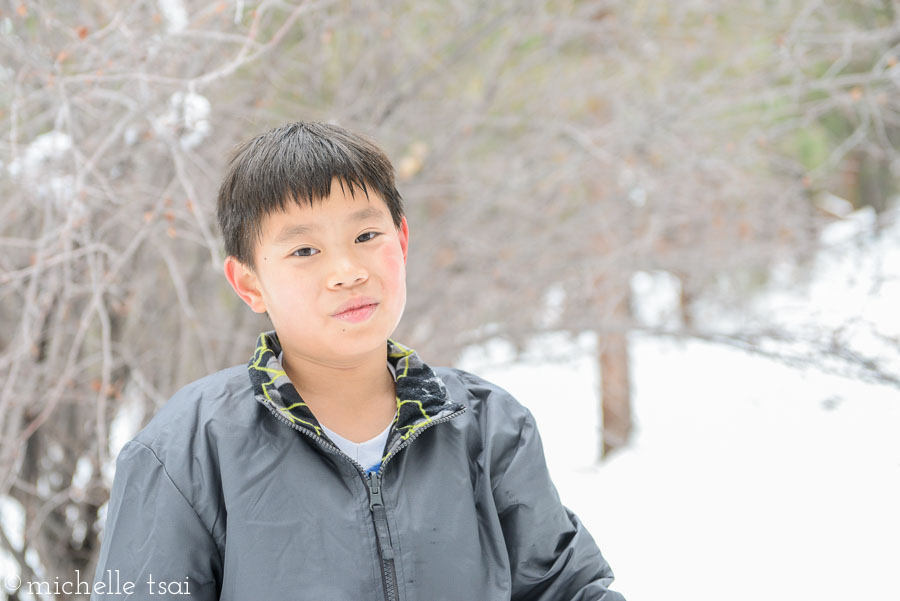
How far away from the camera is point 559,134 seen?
3.93 m

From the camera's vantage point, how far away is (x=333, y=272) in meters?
1.38

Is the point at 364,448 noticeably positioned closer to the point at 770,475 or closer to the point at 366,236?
the point at 366,236

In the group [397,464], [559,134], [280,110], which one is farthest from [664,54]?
[397,464]

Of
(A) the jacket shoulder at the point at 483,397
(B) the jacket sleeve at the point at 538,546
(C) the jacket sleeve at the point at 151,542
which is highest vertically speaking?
(A) the jacket shoulder at the point at 483,397

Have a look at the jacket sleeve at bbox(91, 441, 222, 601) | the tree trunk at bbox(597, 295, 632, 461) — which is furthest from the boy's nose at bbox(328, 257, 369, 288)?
the tree trunk at bbox(597, 295, 632, 461)

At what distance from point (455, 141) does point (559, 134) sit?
501 millimetres

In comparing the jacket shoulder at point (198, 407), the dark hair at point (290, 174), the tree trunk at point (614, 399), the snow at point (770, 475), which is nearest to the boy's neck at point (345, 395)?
the jacket shoulder at point (198, 407)

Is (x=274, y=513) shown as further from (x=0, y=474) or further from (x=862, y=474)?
(x=862, y=474)

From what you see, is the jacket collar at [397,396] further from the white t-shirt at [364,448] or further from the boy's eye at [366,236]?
the boy's eye at [366,236]

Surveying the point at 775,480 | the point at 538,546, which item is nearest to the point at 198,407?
the point at 538,546

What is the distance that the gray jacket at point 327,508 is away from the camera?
4.18 feet

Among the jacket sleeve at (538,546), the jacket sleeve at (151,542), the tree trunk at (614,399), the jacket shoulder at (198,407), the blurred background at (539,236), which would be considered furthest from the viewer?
the tree trunk at (614,399)

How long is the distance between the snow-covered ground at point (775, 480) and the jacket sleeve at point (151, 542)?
5.41 feet

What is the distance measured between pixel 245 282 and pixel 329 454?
1.20 feet
